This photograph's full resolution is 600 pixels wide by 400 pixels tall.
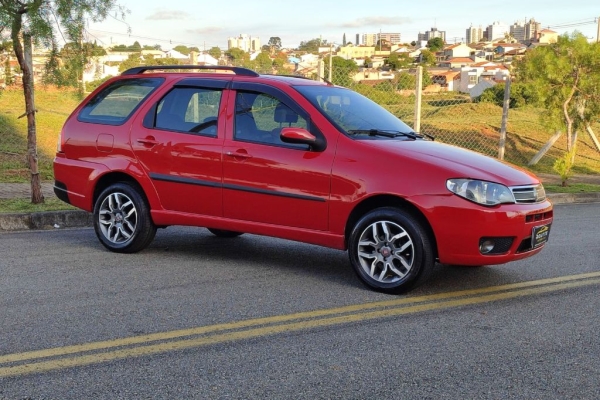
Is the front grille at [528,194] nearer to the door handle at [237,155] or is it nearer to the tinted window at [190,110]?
the door handle at [237,155]

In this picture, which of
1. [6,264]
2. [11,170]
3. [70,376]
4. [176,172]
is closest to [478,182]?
[176,172]

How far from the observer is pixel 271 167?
21.8 feet

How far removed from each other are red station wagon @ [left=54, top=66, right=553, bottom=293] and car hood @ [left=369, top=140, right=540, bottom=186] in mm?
17

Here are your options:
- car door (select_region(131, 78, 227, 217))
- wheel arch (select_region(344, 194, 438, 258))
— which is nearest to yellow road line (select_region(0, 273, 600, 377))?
wheel arch (select_region(344, 194, 438, 258))

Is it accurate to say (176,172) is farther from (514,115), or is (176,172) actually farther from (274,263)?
(514,115)

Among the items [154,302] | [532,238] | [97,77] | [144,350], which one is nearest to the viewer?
[144,350]

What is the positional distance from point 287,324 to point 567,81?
13395 mm

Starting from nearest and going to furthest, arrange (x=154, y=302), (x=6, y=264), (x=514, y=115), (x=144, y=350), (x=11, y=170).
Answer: (x=144, y=350) < (x=154, y=302) < (x=6, y=264) < (x=11, y=170) < (x=514, y=115)

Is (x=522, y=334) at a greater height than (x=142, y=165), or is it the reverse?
(x=142, y=165)

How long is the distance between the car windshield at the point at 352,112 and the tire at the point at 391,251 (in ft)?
2.89

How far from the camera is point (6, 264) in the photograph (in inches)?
276

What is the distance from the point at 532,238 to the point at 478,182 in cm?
67

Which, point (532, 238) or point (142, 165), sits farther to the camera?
point (142, 165)

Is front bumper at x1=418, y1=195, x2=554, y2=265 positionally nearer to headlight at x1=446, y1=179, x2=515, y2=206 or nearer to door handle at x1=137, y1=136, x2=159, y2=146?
headlight at x1=446, y1=179, x2=515, y2=206
